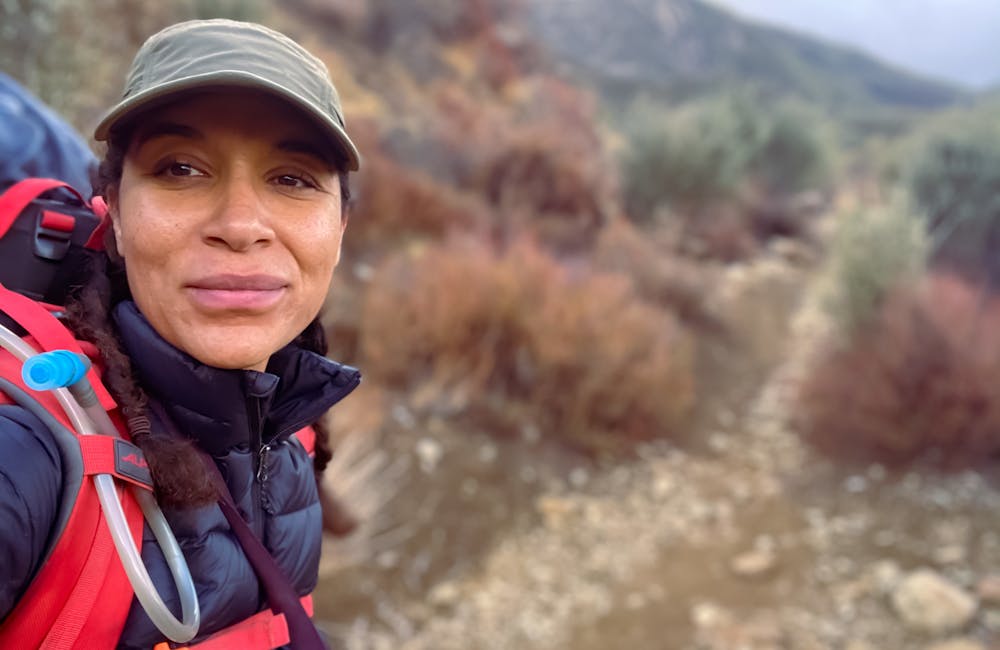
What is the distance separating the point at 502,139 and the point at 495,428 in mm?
5339

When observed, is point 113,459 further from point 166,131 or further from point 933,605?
point 933,605

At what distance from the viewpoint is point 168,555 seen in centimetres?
87

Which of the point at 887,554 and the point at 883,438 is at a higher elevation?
the point at 883,438

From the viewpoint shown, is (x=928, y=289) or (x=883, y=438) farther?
(x=928, y=289)

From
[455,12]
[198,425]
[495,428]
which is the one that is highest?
[455,12]

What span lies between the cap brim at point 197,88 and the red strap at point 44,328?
23 centimetres

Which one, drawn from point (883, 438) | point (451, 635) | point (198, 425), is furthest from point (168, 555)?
point (883, 438)

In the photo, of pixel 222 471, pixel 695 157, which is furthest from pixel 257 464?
pixel 695 157

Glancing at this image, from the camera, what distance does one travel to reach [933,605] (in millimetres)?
3477

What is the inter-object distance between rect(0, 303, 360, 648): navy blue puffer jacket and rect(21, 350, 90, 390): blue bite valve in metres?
0.06

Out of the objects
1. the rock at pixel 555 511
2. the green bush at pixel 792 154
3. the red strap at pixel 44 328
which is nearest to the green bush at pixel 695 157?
the green bush at pixel 792 154

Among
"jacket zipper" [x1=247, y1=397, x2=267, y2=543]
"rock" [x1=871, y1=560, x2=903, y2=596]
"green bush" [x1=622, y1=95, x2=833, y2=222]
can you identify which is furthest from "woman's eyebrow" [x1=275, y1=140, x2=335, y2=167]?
"green bush" [x1=622, y1=95, x2=833, y2=222]

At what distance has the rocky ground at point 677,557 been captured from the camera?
11.3ft

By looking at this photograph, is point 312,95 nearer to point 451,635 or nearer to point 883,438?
point 451,635
